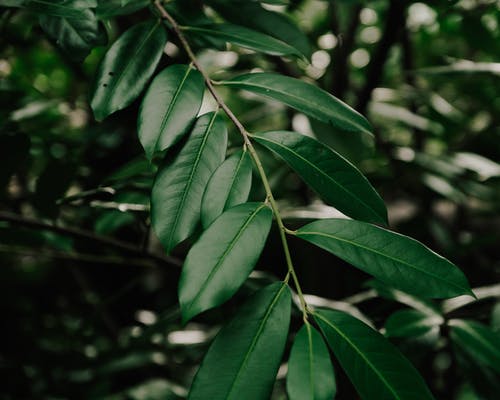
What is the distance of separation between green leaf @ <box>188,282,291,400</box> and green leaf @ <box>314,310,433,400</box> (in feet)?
0.18

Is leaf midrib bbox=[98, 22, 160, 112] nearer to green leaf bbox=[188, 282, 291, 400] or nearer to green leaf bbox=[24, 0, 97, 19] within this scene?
green leaf bbox=[24, 0, 97, 19]

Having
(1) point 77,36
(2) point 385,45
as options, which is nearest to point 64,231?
(1) point 77,36

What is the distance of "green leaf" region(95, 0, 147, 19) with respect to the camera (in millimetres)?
529

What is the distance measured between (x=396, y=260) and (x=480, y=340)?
338mm

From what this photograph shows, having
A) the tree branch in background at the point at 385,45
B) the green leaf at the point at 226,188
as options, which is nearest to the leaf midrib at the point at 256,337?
the green leaf at the point at 226,188

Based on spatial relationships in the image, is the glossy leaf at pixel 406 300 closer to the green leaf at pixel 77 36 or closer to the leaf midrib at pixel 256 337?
the leaf midrib at pixel 256 337

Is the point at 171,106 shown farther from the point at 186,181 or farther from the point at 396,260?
→ the point at 396,260

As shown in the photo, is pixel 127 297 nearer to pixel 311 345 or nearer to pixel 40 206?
pixel 40 206

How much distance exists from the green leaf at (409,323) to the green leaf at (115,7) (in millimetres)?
572

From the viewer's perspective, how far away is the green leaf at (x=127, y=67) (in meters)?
0.52

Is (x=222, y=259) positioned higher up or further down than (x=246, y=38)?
further down

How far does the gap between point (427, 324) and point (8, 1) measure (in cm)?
76

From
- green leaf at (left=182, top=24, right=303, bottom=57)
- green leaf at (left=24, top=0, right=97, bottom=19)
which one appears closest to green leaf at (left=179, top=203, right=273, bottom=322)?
green leaf at (left=182, top=24, right=303, bottom=57)

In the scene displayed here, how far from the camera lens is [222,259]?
41cm
